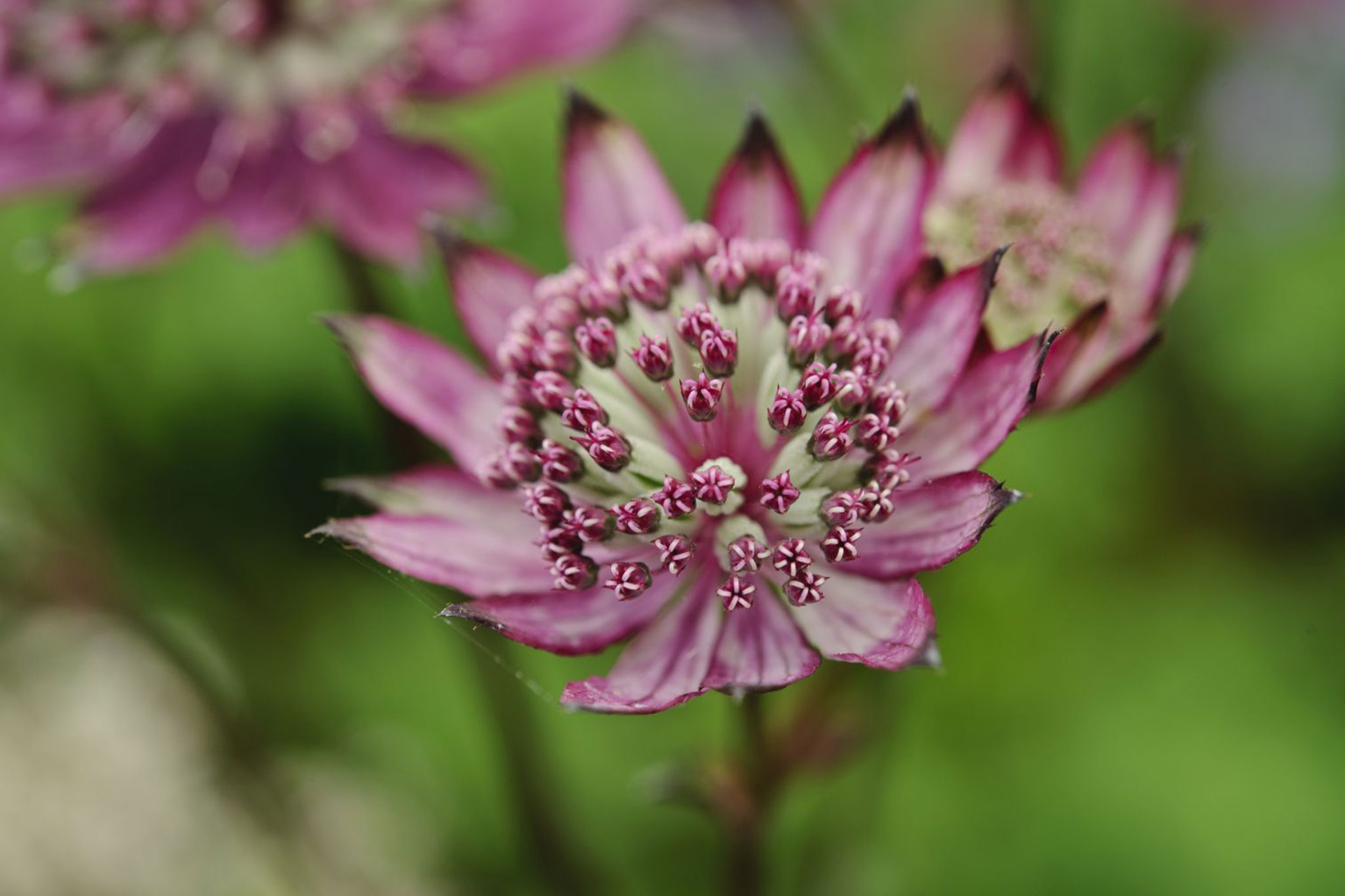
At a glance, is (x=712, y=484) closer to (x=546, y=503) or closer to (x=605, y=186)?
(x=546, y=503)

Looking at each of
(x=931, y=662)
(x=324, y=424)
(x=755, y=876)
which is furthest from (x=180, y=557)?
(x=931, y=662)

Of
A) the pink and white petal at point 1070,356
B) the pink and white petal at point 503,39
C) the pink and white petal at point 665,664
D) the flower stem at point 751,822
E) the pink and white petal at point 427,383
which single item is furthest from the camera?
the pink and white petal at point 503,39

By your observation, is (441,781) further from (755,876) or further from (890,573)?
(890,573)

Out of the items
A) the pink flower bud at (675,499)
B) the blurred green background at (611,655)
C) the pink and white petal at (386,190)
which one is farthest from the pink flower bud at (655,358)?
the blurred green background at (611,655)

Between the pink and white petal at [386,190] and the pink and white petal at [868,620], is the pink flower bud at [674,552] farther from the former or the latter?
the pink and white petal at [386,190]

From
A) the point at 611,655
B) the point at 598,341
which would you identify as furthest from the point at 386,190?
the point at 611,655

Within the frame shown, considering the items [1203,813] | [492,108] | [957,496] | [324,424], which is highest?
[492,108]
